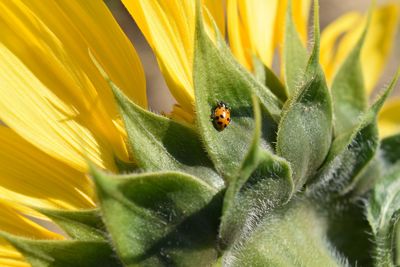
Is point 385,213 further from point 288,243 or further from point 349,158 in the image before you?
point 288,243

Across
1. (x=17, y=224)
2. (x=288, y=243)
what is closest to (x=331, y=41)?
(x=288, y=243)

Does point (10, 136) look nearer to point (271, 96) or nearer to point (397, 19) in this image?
point (271, 96)

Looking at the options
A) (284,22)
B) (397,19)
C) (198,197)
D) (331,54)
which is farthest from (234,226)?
(397,19)

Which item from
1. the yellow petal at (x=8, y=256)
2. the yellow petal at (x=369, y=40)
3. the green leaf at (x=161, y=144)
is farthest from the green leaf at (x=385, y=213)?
the yellow petal at (x=8, y=256)

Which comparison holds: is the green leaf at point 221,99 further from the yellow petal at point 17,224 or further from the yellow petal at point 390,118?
the yellow petal at point 390,118

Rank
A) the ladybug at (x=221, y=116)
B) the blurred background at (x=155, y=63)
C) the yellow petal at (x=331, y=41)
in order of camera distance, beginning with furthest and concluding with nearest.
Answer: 1. the blurred background at (x=155, y=63)
2. the yellow petal at (x=331, y=41)
3. the ladybug at (x=221, y=116)

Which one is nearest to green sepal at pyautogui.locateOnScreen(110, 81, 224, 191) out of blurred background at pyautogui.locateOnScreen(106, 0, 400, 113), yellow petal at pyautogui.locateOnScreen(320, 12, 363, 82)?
yellow petal at pyautogui.locateOnScreen(320, 12, 363, 82)
